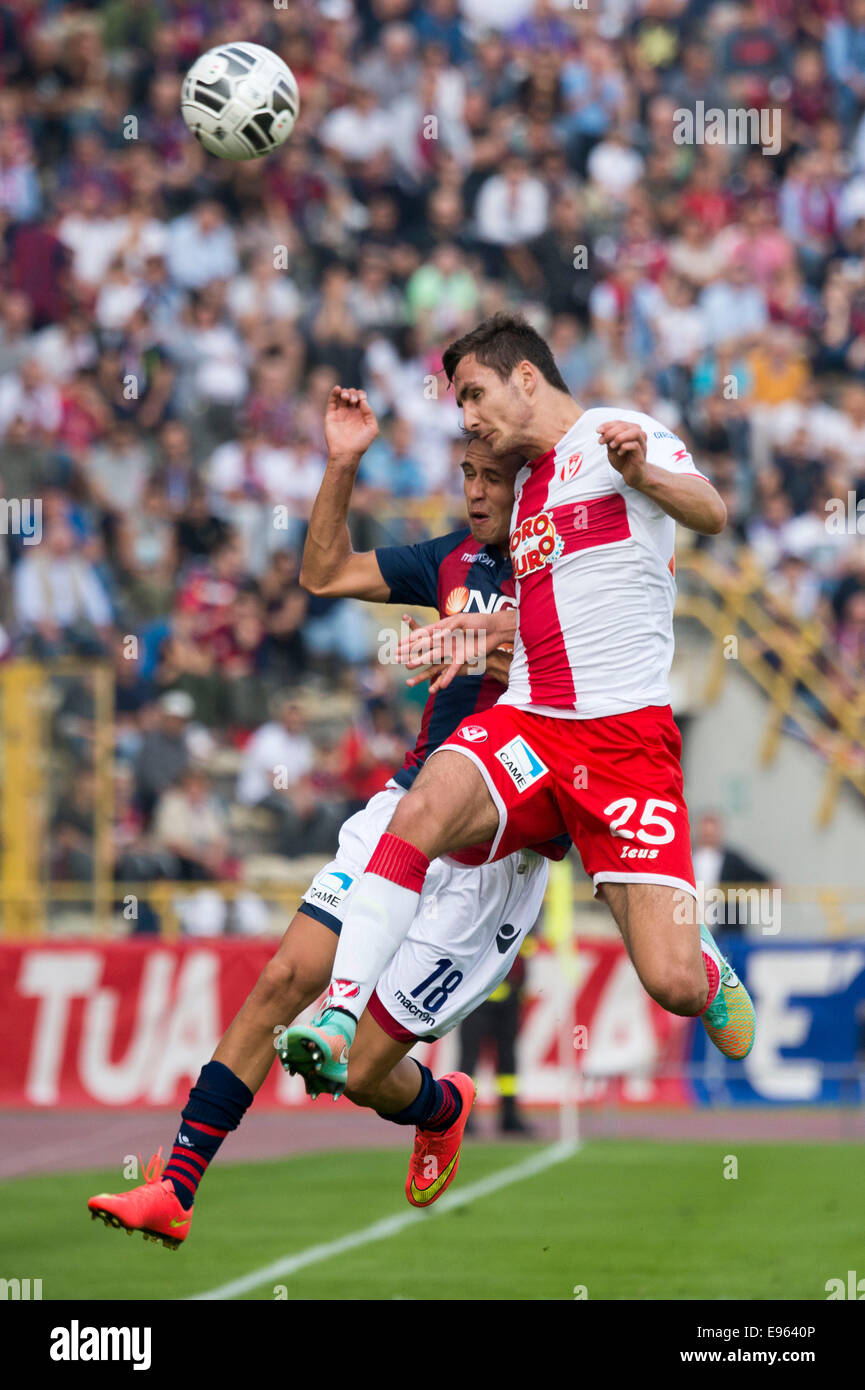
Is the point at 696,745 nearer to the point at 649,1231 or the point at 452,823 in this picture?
the point at 649,1231

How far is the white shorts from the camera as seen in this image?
25.5 feet

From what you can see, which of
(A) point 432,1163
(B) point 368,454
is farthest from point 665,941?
(B) point 368,454

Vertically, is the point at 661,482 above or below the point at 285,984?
above

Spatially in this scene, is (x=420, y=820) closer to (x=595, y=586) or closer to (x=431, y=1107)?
(x=595, y=586)

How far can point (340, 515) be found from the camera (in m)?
7.91

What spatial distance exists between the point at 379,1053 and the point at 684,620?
40.0 feet

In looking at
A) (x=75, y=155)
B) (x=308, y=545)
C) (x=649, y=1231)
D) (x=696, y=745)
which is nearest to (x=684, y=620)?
(x=696, y=745)

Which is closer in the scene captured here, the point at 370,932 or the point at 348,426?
the point at 370,932

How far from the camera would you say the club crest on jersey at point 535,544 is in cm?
749

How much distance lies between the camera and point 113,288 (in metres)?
20.2

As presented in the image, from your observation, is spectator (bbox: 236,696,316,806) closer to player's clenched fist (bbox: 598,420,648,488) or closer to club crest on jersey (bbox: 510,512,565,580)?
club crest on jersey (bbox: 510,512,565,580)
